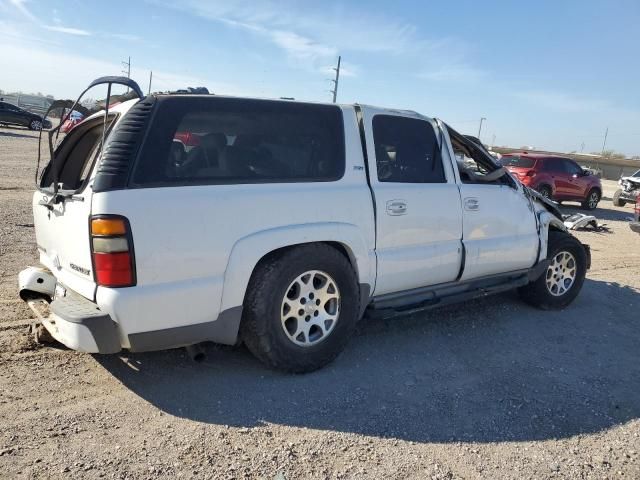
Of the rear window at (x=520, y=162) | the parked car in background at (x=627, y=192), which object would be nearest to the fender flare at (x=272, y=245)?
the rear window at (x=520, y=162)

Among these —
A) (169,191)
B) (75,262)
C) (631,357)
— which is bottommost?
(631,357)

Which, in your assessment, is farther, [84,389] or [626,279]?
[626,279]

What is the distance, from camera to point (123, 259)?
3045mm

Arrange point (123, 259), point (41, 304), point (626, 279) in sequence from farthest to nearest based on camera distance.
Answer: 1. point (626, 279)
2. point (41, 304)
3. point (123, 259)

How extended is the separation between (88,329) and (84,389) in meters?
0.67

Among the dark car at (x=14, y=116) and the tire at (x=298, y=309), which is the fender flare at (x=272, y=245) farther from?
the dark car at (x=14, y=116)

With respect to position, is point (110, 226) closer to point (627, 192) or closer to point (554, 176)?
point (554, 176)

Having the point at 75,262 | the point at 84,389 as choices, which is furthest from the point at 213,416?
the point at 75,262

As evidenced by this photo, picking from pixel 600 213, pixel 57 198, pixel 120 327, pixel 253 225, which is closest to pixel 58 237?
pixel 57 198

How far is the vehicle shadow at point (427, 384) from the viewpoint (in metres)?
3.38

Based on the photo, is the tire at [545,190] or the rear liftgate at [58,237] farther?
the tire at [545,190]

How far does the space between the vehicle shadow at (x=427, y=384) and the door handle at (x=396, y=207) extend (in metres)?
1.16

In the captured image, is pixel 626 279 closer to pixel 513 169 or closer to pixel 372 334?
pixel 372 334

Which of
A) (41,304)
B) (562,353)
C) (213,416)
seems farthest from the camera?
(562,353)
